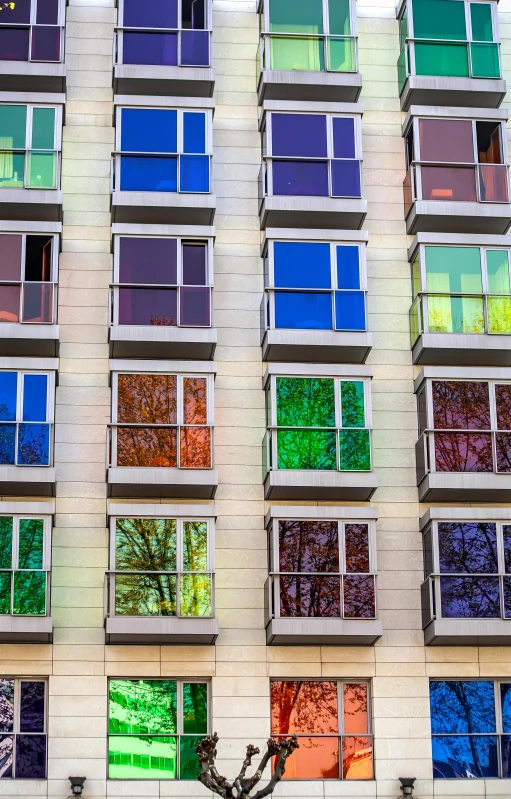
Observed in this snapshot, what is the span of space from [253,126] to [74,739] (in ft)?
45.0

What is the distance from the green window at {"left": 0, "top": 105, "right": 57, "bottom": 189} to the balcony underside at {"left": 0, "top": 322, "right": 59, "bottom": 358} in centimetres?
318

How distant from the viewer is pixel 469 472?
100 ft

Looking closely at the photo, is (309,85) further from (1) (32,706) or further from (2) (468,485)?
(1) (32,706)

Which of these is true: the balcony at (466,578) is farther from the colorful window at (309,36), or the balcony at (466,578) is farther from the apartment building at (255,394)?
the colorful window at (309,36)

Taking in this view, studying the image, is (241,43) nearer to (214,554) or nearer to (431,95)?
(431,95)

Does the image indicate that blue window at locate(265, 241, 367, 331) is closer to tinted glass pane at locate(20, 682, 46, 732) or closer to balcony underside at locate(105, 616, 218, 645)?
balcony underside at locate(105, 616, 218, 645)

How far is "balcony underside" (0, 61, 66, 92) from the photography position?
3281 centimetres

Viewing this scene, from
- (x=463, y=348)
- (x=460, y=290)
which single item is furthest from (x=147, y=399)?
(x=460, y=290)

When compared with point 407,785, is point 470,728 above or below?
above

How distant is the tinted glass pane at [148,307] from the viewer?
3117cm

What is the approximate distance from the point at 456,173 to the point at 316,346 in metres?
5.16

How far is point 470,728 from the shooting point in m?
29.5

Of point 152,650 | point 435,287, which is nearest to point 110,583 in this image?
point 152,650

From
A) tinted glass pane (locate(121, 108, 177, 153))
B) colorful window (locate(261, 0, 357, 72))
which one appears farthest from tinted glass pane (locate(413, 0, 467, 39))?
tinted glass pane (locate(121, 108, 177, 153))
